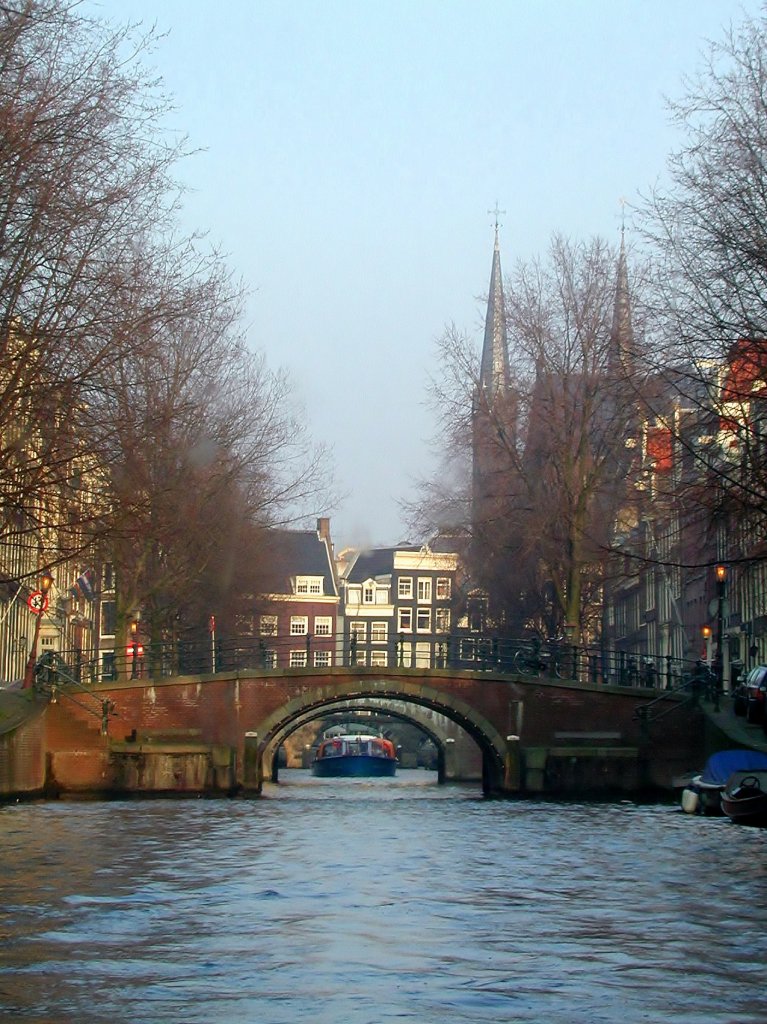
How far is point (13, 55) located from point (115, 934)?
12303mm

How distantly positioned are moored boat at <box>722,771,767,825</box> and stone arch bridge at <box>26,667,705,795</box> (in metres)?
11.2

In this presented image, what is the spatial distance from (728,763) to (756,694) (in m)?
3.48

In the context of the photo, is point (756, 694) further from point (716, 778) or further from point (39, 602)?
point (39, 602)

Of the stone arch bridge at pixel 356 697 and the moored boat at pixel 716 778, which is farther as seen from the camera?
the stone arch bridge at pixel 356 697

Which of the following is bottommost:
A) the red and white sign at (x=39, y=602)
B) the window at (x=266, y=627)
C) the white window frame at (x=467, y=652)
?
the white window frame at (x=467, y=652)

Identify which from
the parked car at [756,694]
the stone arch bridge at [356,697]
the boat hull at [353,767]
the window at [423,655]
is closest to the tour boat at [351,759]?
the boat hull at [353,767]

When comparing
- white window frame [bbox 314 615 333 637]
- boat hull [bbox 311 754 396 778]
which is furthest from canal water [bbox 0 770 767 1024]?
white window frame [bbox 314 615 333 637]

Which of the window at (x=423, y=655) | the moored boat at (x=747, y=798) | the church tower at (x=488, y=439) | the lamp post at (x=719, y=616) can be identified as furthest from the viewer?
the church tower at (x=488, y=439)

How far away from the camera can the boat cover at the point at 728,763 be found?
3381cm

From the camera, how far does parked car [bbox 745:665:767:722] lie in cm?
3653

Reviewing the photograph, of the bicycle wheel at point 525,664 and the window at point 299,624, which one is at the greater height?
the window at point 299,624

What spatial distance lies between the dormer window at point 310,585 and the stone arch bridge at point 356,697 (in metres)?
64.1

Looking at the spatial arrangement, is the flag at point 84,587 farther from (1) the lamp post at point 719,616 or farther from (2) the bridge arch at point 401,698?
(1) the lamp post at point 719,616

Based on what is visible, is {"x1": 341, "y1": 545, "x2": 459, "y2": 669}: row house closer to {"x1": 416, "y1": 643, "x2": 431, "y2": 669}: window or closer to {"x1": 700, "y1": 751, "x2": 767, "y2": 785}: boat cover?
{"x1": 416, "y1": 643, "x2": 431, "y2": 669}: window
